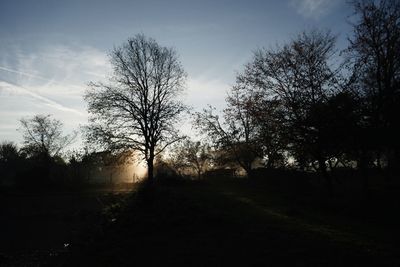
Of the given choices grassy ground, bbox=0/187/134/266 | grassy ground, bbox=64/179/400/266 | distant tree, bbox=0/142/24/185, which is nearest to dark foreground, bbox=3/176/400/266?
grassy ground, bbox=64/179/400/266

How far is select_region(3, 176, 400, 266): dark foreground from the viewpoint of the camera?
9.50 metres

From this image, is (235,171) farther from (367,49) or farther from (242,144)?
(367,49)

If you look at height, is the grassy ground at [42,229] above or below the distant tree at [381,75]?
below

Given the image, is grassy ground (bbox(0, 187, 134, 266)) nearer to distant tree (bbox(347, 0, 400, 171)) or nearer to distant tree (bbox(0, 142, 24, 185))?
distant tree (bbox(347, 0, 400, 171))

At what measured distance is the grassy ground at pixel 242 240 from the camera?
9.46 metres

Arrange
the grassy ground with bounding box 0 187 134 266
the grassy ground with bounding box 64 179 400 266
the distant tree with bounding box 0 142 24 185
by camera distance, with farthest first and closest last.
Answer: the distant tree with bounding box 0 142 24 185 < the grassy ground with bounding box 0 187 134 266 < the grassy ground with bounding box 64 179 400 266

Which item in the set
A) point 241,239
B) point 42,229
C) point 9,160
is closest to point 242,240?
point 241,239

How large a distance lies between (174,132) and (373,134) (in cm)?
2004

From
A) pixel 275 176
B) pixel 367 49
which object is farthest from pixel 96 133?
pixel 367 49

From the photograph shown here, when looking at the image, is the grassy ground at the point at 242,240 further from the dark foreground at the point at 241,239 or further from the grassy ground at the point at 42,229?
the grassy ground at the point at 42,229

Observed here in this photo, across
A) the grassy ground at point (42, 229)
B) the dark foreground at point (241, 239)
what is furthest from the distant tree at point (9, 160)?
the dark foreground at point (241, 239)

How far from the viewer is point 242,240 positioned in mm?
11633

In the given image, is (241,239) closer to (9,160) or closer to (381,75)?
(381,75)

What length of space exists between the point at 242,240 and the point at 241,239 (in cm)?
15
